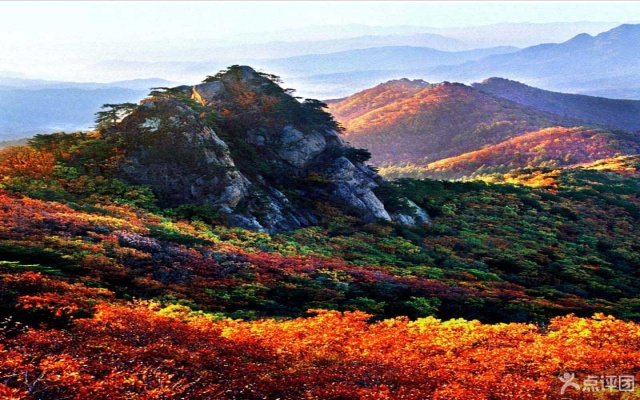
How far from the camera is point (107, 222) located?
1441cm

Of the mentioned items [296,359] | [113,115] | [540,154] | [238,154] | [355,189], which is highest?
[113,115]

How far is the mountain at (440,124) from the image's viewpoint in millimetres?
122688

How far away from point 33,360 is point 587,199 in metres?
39.8

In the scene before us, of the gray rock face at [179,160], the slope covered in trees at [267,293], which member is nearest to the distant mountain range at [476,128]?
the slope covered in trees at [267,293]

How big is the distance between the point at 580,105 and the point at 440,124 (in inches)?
3040

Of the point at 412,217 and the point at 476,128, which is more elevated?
the point at 476,128

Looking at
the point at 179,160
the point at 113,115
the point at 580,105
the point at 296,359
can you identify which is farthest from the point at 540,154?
the point at 580,105

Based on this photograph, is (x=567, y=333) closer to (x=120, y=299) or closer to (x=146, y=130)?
(x=120, y=299)

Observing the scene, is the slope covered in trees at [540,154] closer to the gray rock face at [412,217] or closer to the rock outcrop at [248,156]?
the gray rock face at [412,217]

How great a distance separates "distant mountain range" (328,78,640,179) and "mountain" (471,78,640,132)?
351mm

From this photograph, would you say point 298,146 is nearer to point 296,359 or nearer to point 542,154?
point 296,359

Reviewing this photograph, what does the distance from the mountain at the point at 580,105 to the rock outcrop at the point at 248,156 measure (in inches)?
6173

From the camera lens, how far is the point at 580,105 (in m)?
172

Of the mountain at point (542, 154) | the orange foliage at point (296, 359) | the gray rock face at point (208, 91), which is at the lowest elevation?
the mountain at point (542, 154)
